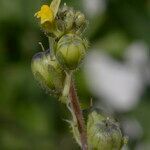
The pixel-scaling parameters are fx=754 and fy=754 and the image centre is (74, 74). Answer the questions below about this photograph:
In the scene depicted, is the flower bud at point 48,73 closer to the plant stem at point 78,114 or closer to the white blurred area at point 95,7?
the plant stem at point 78,114

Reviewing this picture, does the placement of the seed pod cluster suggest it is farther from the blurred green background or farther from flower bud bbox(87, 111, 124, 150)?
the blurred green background

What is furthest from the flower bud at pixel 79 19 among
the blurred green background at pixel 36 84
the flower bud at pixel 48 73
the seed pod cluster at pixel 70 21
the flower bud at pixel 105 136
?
the blurred green background at pixel 36 84

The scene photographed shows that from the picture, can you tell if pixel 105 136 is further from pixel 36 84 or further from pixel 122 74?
pixel 122 74

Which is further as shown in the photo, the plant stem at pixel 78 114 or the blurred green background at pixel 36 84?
the blurred green background at pixel 36 84

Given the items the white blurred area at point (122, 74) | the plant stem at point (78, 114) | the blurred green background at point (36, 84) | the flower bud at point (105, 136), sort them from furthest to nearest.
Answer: the white blurred area at point (122, 74) < the blurred green background at point (36, 84) < the flower bud at point (105, 136) < the plant stem at point (78, 114)

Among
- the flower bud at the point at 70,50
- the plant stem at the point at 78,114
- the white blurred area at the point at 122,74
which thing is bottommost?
the white blurred area at the point at 122,74

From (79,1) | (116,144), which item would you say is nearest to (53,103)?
(79,1)

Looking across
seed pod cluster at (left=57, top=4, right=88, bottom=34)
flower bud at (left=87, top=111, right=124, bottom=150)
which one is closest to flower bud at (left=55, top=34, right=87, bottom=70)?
seed pod cluster at (left=57, top=4, right=88, bottom=34)
